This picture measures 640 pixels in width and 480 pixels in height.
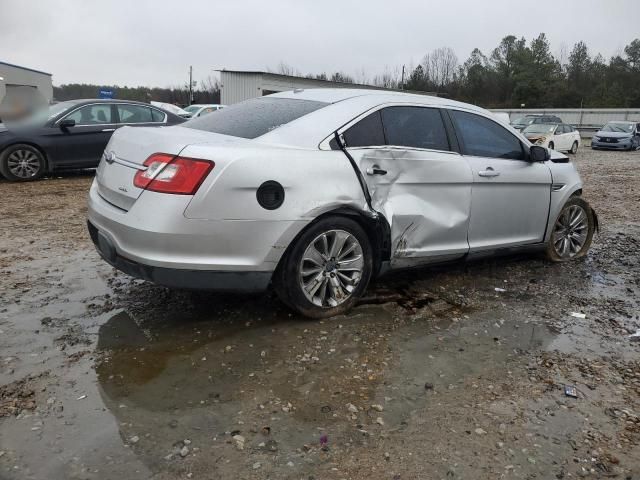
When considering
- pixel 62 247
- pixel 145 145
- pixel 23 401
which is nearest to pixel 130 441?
pixel 23 401

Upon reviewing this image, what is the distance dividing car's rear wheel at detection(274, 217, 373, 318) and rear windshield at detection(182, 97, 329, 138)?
31.0 inches

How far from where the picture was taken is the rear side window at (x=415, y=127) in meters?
4.09

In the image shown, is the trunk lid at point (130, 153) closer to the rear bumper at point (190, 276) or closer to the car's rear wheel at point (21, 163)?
the rear bumper at point (190, 276)

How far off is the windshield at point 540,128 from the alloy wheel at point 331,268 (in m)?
20.6

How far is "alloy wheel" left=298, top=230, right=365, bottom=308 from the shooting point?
3701 mm

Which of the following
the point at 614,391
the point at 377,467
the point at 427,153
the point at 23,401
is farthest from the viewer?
the point at 427,153

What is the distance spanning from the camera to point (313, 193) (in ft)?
11.6

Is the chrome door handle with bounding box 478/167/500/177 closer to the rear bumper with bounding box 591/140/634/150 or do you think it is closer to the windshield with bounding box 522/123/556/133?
the windshield with bounding box 522/123/556/133

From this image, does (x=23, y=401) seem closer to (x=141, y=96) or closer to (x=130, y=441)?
(x=130, y=441)

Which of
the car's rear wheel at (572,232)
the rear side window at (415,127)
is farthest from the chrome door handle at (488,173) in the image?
the car's rear wheel at (572,232)

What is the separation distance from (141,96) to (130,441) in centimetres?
6460

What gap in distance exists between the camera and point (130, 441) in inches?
98.5

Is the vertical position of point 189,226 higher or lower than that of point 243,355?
higher

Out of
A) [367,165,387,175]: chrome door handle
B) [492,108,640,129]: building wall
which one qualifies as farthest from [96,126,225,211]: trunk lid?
[492,108,640,129]: building wall
